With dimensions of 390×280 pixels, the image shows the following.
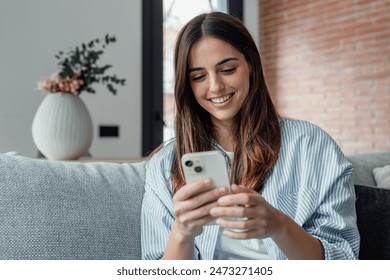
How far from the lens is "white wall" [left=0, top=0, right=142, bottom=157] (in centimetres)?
354

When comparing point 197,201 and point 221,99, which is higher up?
point 221,99

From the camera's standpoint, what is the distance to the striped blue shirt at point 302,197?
1.18m

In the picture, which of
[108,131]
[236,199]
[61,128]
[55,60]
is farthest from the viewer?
[108,131]

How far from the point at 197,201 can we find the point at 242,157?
44 centimetres

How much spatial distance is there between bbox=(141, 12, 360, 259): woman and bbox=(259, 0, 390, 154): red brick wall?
319 cm

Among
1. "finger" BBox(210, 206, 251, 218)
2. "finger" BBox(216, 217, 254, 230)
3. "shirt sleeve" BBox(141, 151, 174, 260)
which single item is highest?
"finger" BBox(210, 206, 251, 218)

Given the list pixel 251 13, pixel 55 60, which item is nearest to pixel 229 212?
pixel 55 60

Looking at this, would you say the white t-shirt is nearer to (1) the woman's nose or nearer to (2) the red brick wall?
(1) the woman's nose

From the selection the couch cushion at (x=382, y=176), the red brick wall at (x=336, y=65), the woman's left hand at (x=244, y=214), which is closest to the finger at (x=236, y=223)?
the woman's left hand at (x=244, y=214)

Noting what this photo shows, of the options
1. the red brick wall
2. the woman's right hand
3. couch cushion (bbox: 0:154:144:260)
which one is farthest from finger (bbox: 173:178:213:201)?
the red brick wall

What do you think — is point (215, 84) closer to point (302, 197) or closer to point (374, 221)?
point (302, 197)

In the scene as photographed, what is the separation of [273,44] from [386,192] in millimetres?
4024

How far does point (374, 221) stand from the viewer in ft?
4.33

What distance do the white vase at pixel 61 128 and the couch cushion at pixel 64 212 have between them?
1.08 metres
